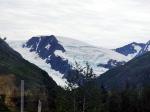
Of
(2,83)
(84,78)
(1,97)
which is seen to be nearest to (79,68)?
(84,78)

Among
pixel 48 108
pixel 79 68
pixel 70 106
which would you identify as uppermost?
pixel 79 68

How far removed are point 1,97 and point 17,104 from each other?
6.20 metres

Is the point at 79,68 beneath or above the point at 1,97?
above

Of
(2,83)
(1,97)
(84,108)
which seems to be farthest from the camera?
(2,83)

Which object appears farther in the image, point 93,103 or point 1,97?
point 1,97

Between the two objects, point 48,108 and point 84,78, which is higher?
point 84,78

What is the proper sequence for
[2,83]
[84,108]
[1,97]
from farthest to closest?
[2,83] < [1,97] < [84,108]

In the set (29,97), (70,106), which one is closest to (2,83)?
(29,97)

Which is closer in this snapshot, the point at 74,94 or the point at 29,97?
the point at 74,94

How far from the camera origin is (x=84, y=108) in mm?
95312

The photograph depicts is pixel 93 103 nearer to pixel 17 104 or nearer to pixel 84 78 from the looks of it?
pixel 84 78

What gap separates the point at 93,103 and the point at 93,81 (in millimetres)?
3926

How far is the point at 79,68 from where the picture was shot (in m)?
97.2

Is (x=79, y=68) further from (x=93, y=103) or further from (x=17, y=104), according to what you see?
(x=17, y=104)
